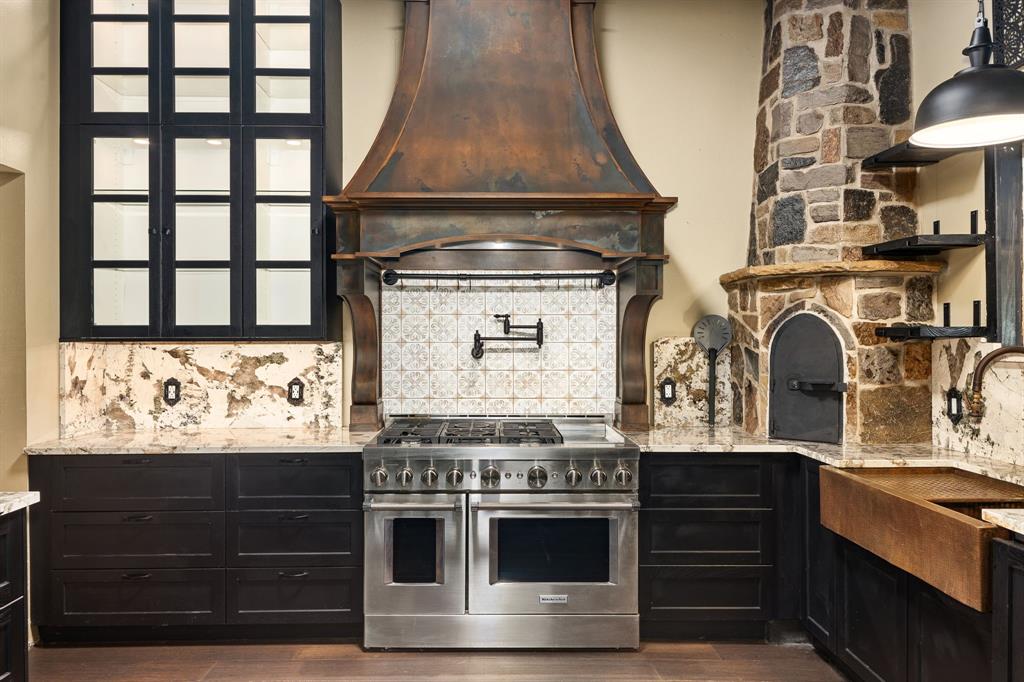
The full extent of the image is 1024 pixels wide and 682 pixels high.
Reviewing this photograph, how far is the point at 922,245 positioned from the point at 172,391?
3.69m

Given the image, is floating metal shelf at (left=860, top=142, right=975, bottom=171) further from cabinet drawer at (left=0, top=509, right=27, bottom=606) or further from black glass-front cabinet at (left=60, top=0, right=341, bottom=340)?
cabinet drawer at (left=0, top=509, right=27, bottom=606)

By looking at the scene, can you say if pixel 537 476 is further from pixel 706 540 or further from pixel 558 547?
pixel 706 540

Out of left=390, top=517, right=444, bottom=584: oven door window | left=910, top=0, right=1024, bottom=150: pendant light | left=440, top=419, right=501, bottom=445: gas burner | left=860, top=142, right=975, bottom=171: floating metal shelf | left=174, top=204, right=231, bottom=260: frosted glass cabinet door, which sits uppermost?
left=860, top=142, right=975, bottom=171: floating metal shelf

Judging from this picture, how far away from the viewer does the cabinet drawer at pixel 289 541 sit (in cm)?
301

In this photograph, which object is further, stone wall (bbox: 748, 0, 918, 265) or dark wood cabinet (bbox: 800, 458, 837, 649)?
stone wall (bbox: 748, 0, 918, 265)

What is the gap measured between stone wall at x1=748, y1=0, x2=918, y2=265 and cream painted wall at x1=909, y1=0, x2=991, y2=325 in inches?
2.2

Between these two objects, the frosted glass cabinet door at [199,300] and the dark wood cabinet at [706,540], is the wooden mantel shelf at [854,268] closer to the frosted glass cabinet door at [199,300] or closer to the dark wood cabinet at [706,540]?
the dark wood cabinet at [706,540]

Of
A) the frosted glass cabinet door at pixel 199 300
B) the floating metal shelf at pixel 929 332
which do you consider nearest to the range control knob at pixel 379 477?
the frosted glass cabinet door at pixel 199 300

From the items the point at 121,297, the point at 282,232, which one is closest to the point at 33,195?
the point at 121,297

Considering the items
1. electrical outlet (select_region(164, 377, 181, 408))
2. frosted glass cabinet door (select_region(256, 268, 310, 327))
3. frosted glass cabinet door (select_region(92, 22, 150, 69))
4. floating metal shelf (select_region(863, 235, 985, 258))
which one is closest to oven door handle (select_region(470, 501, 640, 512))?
frosted glass cabinet door (select_region(256, 268, 310, 327))

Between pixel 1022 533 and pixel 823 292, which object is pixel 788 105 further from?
pixel 1022 533

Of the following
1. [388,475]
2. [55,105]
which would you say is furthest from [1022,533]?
[55,105]

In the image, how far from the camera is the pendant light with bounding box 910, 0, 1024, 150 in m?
1.87

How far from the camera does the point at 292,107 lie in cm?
341
